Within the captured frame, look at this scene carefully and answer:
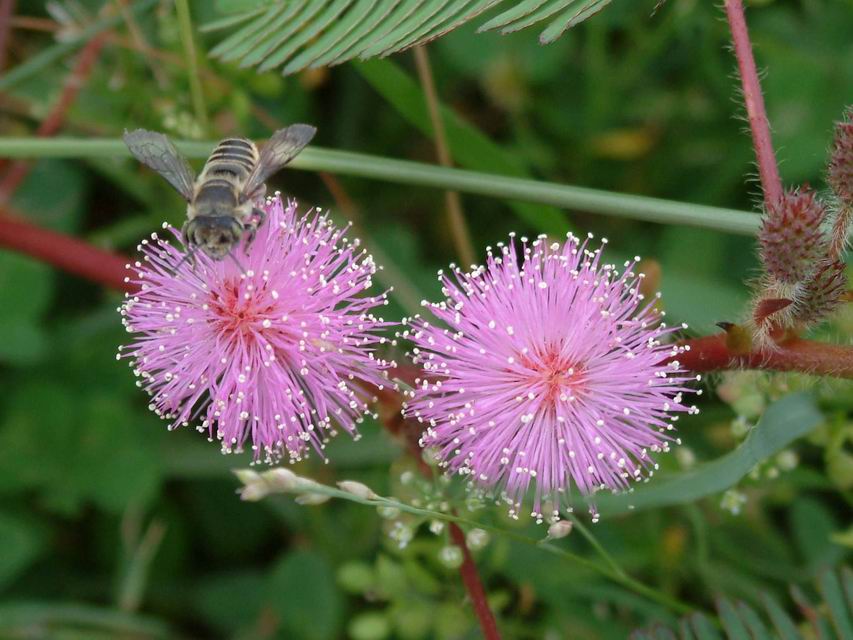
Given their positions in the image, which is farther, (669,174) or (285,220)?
(669,174)

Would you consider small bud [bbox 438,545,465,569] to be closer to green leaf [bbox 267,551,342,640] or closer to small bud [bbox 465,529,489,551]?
small bud [bbox 465,529,489,551]

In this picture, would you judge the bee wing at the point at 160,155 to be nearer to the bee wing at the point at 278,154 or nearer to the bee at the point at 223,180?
the bee at the point at 223,180

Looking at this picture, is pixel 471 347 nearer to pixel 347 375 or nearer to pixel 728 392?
pixel 347 375

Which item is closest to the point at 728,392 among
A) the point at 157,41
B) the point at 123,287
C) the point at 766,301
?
the point at 766,301

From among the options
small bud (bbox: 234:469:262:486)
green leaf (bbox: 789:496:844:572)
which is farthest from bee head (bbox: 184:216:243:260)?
green leaf (bbox: 789:496:844:572)

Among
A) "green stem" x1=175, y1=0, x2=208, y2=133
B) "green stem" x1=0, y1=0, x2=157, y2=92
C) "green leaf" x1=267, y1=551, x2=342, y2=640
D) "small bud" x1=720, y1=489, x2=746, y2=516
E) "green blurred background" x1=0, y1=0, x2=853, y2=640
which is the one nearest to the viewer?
"small bud" x1=720, y1=489, x2=746, y2=516

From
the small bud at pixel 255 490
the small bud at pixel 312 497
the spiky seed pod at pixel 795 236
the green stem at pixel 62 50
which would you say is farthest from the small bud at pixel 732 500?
the green stem at pixel 62 50
